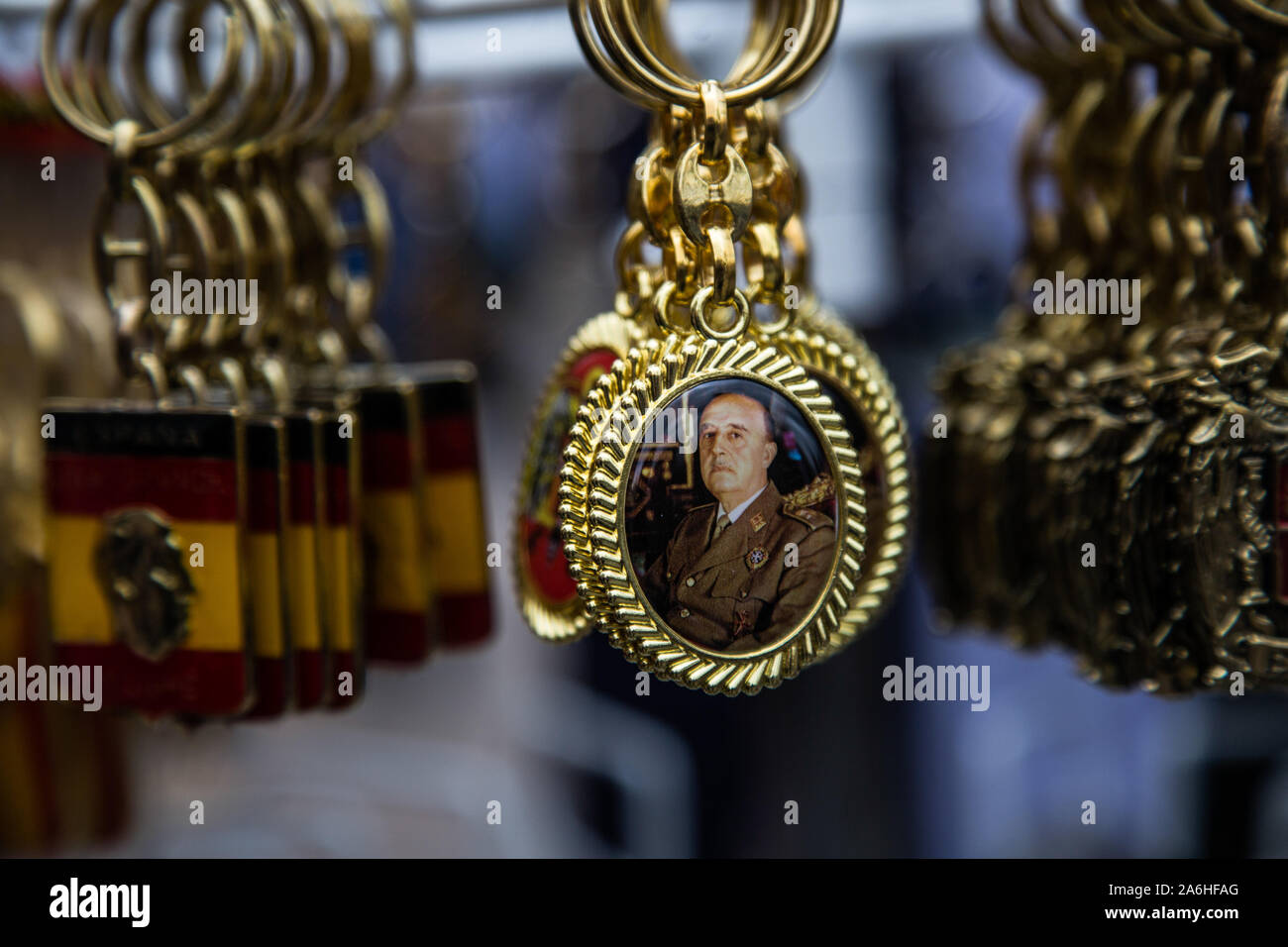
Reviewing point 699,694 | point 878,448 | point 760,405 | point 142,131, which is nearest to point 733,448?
point 760,405

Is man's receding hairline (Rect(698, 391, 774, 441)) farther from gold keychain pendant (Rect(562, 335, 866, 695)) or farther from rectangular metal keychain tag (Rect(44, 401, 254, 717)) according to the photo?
rectangular metal keychain tag (Rect(44, 401, 254, 717))

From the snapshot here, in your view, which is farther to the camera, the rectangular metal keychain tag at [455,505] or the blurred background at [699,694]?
the blurred background at [699,694]

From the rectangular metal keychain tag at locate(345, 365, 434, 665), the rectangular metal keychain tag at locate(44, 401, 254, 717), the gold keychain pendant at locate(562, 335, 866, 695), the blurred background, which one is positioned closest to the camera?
the gold keychain pendant at locate(562, 335, 866, 695)

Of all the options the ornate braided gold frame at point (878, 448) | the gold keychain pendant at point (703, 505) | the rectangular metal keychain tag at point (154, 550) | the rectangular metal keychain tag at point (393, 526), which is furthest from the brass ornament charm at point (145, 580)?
the ornate braided gold frame at point (878, 448)

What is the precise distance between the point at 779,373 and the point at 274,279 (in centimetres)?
42

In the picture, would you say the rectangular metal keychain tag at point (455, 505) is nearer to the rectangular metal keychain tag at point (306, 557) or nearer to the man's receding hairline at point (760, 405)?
the rectangular metal keychain tag at point (306, 557)

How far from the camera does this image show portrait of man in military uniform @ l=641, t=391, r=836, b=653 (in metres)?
0.61

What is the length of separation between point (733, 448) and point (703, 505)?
34 millimetres

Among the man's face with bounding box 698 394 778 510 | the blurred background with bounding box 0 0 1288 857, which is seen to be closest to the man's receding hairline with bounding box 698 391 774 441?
the man's face with bounding box 698 394 778 510

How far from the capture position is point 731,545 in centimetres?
61

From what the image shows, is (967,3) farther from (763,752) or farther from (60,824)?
(60,824)

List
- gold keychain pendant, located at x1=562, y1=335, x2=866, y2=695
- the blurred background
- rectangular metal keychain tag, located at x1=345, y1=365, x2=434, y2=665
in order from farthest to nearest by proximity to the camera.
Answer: the blurred background
rectangular metal keychain tag, located at x1=345, y1=365, x2=434, y2=665
gold keychain pendant, located at x1=562, y1=335, x2=866, y2=695

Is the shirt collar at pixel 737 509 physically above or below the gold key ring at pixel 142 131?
below

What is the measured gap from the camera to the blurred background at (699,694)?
1.21 m
